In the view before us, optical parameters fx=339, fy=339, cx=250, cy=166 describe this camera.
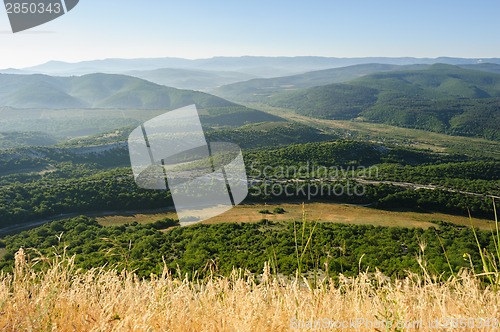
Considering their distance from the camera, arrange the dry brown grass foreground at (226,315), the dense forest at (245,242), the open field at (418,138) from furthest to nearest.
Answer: the open field at (418,138) → the dense forest at (245,242) → the dry brown grass foreground at (226,315)

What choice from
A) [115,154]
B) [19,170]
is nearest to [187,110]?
[19,170]

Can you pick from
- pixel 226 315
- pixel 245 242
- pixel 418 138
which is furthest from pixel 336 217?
pixel 418 138

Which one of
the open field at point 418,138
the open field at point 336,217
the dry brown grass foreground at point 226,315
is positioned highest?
the dry brown grass foreground at point 226,315

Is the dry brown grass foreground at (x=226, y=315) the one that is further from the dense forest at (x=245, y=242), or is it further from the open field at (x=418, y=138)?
the open field at (x=418, y=138)

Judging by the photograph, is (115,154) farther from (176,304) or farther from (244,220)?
(176,304)

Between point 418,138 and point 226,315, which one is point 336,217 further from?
point 418,138

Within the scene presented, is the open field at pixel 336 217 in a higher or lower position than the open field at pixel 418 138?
higher

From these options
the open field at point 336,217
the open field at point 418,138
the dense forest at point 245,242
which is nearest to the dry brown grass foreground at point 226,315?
the dense forest at point 245,242

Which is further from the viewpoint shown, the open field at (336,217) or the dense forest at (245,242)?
the open field at (336,217)

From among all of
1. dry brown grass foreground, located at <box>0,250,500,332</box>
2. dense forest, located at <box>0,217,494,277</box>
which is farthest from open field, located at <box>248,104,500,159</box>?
Answer: dry brown grass foreground, located at <box>0,250,500,332</box>

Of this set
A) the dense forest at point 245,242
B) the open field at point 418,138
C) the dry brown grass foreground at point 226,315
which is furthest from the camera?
the open field at point 418,138
